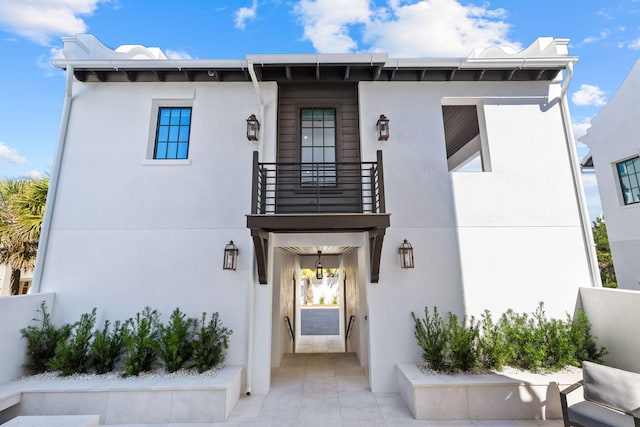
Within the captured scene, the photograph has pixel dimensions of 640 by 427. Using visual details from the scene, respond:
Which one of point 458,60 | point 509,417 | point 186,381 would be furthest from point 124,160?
point 509,417

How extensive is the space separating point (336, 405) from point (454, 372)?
2.03 metres

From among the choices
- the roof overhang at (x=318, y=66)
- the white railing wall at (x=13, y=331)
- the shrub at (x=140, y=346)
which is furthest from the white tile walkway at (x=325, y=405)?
the roof overhang at (x=318, y=66)

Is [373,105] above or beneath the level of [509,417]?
above

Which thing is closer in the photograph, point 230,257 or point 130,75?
point 230,257

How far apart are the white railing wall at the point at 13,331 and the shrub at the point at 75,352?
1.63 feet

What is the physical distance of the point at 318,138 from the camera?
604cm

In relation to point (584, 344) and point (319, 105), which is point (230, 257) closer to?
point (319, 105)

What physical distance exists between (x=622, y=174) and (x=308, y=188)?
10.8 meters

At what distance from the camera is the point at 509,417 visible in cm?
391

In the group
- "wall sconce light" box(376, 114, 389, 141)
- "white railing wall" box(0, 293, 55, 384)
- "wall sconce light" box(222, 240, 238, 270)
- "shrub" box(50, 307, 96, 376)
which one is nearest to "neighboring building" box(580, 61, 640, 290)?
"wall sconce light" box(376, 114, 389, 141)

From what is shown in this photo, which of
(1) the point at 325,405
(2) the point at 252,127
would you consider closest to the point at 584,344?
(1) the point at 325,405

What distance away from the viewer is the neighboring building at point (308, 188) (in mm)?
5066

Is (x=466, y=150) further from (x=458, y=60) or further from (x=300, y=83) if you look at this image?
(x=300, y=83)

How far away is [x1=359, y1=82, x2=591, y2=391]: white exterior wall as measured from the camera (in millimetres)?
5078
